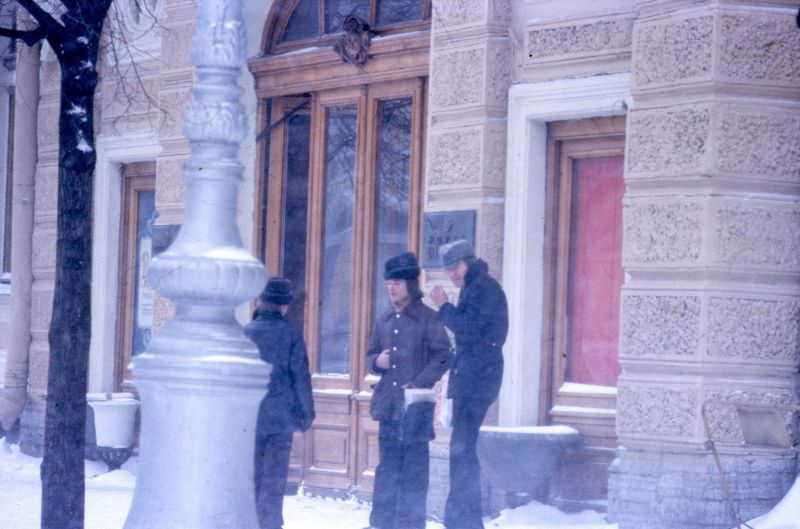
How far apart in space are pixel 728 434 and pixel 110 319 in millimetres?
7164

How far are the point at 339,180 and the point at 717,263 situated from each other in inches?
156

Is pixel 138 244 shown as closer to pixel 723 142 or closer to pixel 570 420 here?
pixel 570 420

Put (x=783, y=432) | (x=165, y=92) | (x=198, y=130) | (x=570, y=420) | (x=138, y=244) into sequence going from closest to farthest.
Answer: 1. (x=198, y=130)
2. (x=783, y=432)
3. (x=570, y=420)
4. (x=165, y=92)
5. (x=138, y=244)

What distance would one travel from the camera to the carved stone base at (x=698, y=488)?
29.2 ft

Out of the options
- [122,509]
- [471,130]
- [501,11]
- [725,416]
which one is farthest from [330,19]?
[725,416]

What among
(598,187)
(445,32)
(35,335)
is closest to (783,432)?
(598,187)

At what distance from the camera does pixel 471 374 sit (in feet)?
29.7

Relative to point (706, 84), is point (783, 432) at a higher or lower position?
lower

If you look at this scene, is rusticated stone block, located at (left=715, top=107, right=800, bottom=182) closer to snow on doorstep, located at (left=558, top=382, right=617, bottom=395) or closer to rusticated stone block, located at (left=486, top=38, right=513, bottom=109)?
snow on doorstep, located at (left=558, top=382, right=617, bottom=395)

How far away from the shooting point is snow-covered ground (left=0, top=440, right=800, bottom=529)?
895 centimetres

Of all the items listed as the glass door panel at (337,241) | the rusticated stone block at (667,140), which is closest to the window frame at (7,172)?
the glass door panel at (337,241)

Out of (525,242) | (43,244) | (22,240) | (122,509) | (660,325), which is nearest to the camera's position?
(660,325)

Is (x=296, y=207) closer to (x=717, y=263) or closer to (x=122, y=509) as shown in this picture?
(x=122, y=509)

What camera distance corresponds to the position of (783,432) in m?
8.33
